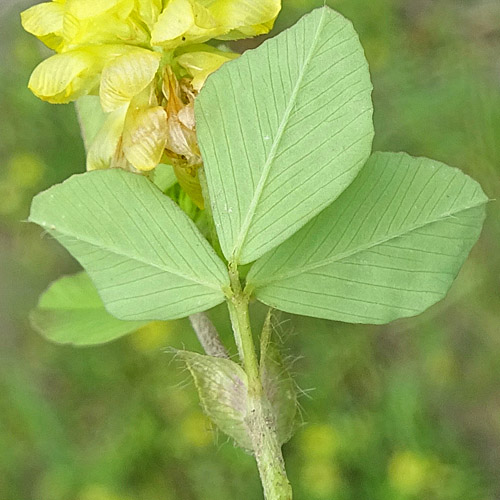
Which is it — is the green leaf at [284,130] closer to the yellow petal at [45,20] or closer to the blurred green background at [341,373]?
the yellow petal at [45,20]

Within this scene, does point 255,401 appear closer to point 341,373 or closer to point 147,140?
point 147,140

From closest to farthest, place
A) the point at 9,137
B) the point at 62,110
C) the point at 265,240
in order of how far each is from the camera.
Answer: the point at 265,240, the point at 62,110, the point at 9,137

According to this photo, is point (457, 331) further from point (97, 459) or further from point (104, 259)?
point (104, 259)

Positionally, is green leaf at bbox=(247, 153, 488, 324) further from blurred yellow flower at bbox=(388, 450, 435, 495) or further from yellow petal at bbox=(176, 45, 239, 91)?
blurred yellow flower at bbox=(388, 450, 435, 495)

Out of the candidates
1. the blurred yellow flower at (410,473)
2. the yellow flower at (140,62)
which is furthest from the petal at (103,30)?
the blurred yellow flower at (410,473)

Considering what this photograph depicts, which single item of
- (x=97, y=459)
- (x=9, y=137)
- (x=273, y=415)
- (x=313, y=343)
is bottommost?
(x=97, y=459)

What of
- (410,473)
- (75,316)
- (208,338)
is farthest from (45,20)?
(410,473)

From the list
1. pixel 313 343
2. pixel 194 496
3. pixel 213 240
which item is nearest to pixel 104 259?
pixel 213 240
